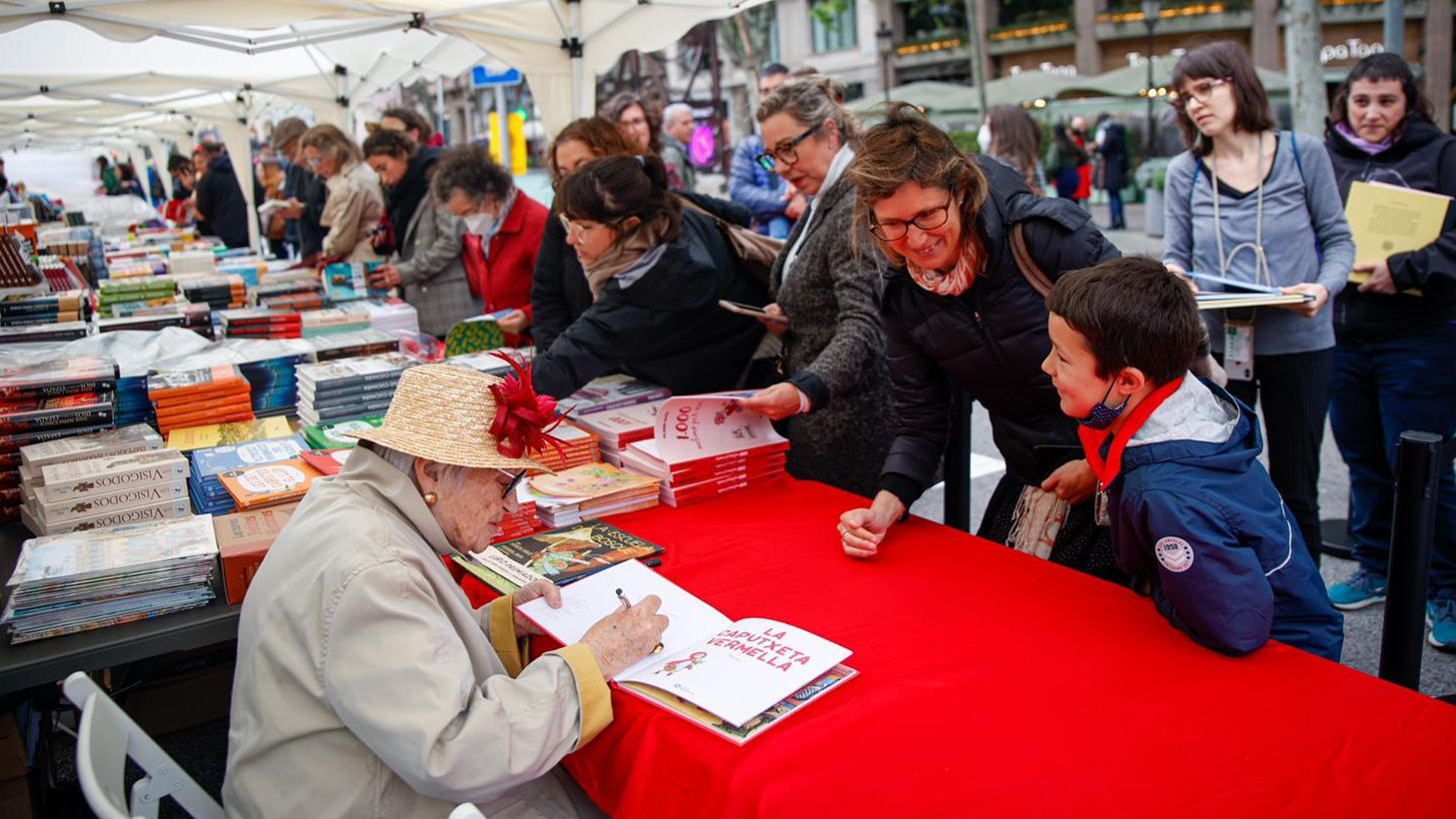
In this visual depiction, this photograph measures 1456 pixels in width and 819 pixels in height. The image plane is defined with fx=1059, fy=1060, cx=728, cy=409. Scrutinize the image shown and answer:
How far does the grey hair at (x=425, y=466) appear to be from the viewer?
165 centimetres

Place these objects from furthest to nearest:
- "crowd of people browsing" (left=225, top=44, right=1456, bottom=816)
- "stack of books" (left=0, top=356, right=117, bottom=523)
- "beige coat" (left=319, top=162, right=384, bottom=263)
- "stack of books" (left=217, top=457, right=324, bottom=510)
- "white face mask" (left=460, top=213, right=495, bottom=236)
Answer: "beige coat" (left=319, top=162, right=384, bottom=263) → "white face mask" (left=460, top=213, right=495, bottom=236) → "stack of books" (left=0, top=356, right=117, bottom=523) → "stack of books" (left=217, top=457, right=324, bottom=510) → "crowd of people browsing" (left=225, top=44, right=1456, bottom=816)

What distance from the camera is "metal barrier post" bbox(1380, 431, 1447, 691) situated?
78.3 inches

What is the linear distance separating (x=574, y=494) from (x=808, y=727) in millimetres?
1104

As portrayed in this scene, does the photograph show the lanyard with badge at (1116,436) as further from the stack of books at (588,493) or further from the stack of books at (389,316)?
the stack of books at (389,316)

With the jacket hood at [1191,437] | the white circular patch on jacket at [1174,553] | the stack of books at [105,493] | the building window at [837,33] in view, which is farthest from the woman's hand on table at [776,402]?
the building window at [837,33]

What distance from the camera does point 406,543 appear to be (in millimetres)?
1562

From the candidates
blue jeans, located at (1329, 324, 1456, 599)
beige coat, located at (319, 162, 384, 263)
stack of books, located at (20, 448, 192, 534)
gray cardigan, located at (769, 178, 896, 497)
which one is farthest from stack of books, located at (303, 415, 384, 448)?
beige coat, located at (319, 162, 384, 263)

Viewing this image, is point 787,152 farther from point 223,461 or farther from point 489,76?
point 489,76

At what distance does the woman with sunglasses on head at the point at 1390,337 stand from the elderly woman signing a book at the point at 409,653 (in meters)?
2.78

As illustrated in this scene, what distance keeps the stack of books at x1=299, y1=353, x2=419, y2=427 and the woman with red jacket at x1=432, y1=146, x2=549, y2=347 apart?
1291mm

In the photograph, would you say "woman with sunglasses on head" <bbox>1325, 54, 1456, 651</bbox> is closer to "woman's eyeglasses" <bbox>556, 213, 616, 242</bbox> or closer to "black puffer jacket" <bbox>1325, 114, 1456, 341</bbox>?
"black puffer jacket" <bbox>1325, 114, 1456, 341</bbox>

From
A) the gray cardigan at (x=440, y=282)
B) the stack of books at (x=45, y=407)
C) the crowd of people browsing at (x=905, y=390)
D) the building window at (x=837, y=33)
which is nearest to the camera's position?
the crowd of people browsing at (x=905, y=390)

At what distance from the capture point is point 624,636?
1.70 meters

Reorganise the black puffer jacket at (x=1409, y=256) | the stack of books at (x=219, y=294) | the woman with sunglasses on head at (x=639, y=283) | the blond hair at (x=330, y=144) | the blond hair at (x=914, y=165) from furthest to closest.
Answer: the blond hair at (x=330, y=144) < the stack of books at (x=219, y=294) < the black puffer jacket at (x=1409, y=256) < the woman with sunglasses on head at (x=639, y=283) < the blond hair at (x=914, y=165)
